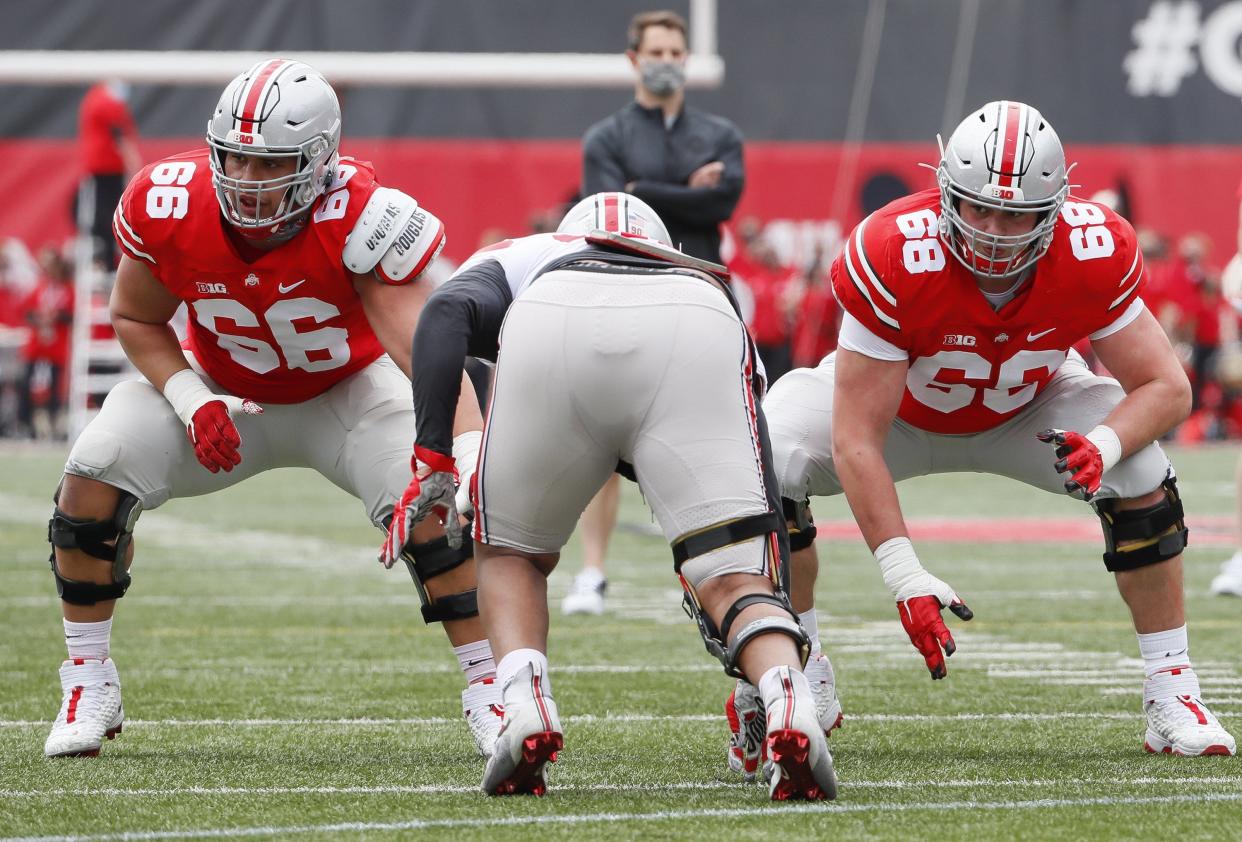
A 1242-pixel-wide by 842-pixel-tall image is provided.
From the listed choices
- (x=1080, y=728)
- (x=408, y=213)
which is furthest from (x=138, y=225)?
(x=1080, y=728)

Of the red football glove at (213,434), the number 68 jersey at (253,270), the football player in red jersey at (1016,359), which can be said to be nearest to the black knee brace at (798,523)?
the football player in red jersey at (1016,359)

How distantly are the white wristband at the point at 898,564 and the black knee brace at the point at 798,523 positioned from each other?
0.36 metres

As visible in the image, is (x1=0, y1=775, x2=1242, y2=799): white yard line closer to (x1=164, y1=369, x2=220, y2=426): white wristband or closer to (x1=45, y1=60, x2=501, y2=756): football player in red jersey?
(x1=45, y1=60, x2=501, y2=756): football player in red jersey

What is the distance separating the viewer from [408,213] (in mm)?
4008

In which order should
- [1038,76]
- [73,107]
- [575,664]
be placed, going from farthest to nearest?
[1038,76], [73,107], [575,664]

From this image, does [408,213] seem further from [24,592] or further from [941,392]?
[24,592]

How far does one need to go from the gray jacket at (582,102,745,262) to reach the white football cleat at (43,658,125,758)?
2826 millimetres

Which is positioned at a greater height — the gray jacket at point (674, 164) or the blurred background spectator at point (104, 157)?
the gray jacket at point (674, 164)

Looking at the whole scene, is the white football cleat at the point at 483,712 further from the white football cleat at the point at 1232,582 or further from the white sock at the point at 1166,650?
the white football cleat at the point at 1232,582

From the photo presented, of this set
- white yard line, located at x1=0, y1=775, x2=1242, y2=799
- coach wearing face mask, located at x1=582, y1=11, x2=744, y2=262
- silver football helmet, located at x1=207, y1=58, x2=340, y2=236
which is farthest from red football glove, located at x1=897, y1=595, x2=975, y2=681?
coach wearing face mask, located at x1=582, y1=11, x2=744, y2=262

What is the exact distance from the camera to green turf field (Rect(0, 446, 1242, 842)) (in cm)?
323

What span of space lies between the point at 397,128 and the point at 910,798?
13370mm

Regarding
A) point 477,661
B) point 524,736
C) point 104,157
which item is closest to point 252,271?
point 477,661

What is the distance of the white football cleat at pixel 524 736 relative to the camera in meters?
3.31
